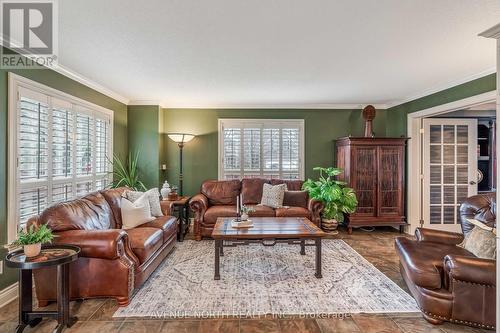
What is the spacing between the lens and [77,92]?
12.9ft

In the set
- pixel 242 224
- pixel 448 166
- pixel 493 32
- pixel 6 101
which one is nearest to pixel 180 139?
pixel 242 224

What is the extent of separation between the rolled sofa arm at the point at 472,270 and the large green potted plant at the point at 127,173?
4619 mm

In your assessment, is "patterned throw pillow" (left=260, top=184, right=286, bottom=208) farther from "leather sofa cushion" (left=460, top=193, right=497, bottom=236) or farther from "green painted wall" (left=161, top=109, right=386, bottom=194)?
"leather sofa cushion" (left=460, top=193, right=497, bottom=236)

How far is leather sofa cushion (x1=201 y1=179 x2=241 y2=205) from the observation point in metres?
5.35

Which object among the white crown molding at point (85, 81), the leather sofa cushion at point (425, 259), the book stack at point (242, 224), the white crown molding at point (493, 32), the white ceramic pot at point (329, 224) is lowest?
the white ceramic pot at point (329, 224)

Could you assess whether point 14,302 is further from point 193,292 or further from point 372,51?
point 372,51

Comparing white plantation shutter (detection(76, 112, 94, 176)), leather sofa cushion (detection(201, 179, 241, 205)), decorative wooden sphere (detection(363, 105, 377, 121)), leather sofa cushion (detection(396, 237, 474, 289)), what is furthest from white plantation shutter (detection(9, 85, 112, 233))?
decorative wooden sphere (detection(363, 105, 377, 121))

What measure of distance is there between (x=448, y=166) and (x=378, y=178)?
1243mm

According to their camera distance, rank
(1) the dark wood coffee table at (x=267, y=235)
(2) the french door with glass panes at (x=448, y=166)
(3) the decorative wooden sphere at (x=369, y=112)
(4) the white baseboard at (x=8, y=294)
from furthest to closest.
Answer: (3) the decorative wooden sphere at (x=369, y=112) → (2) the french door with glass panes at (x=448, y=166) → (1) the dark wood coffee table at (x=267, y=235) → (4) the white baseboard at (x=8, y=294)

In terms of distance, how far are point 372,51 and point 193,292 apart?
3.12m

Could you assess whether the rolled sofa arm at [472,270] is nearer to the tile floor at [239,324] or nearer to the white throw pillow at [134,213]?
the tile floor at [239,324]

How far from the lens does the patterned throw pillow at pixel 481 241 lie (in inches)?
97.8

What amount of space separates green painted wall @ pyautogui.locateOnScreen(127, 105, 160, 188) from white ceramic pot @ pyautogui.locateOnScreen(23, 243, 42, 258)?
3285 mm

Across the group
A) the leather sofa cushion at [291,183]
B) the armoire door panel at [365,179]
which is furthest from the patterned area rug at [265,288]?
the leather sofa cushion at [291,183]
